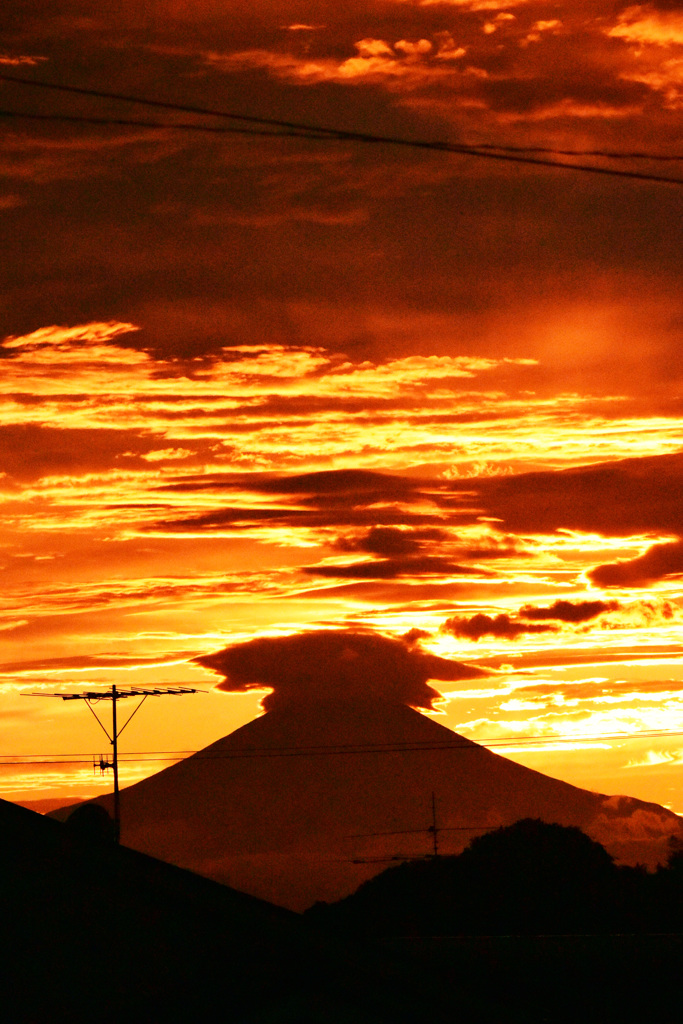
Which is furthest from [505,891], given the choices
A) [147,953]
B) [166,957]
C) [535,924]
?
[147,953]

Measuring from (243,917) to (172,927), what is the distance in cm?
203

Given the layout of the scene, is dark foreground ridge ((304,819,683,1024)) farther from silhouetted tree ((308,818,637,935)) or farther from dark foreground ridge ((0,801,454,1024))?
dark foreground ridge ((0,801,454,1024))

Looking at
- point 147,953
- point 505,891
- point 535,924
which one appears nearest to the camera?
point 147,953

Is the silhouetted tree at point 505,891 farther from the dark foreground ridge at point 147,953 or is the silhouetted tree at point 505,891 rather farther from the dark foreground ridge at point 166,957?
the dark foreground ridge at point 147,953

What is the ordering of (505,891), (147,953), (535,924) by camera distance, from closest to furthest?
(147,953), (535,924), (505,891)

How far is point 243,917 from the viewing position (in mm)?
19781

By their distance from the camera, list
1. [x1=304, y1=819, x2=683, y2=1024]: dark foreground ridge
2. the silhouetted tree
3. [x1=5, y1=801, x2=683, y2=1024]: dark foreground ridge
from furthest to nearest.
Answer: the silhouetted tree
[x1=304, y1=819, x2=683, y2=1024]: dark foreground ridge
[x1=5, y1=801, x2=683, y2=1024]: dark foreground ridge

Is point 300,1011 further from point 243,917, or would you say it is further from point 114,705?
point 114,705

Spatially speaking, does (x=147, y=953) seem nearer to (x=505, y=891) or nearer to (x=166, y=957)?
(x=166, y=957)

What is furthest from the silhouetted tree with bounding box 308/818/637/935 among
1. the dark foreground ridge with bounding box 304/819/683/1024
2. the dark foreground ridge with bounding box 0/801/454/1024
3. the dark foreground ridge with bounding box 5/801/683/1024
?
the dark foreground ridge with bounding box 0/801/454/1024

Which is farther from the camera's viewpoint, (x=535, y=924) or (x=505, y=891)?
(x=505, y=891)

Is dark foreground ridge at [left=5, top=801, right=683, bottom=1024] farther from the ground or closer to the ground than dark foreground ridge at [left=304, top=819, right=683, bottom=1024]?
farther from the ground

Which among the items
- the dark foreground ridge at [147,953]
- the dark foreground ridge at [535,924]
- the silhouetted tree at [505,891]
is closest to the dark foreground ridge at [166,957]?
the dark foreground ridge at [147,953]

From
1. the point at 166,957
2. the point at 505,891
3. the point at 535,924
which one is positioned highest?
the point at 166,957
